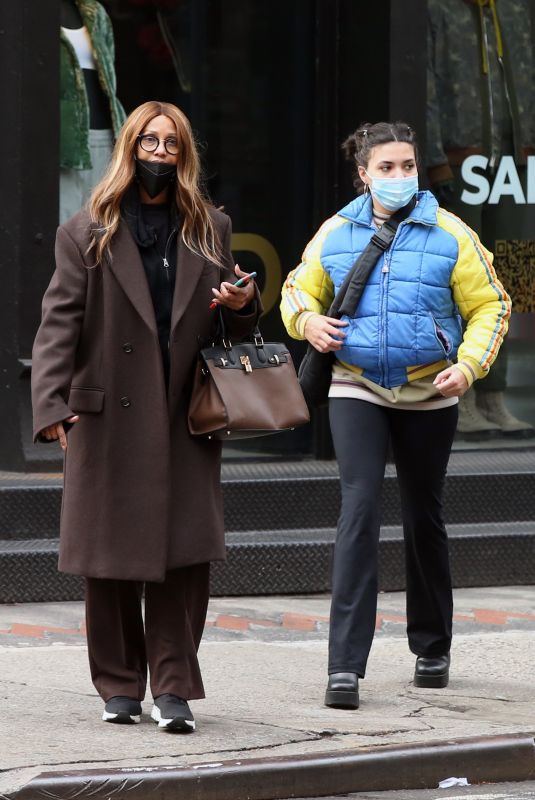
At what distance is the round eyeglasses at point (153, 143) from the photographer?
5.01 m

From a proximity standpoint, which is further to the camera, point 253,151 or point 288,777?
point 253,151

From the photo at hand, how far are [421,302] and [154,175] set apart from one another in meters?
1.06

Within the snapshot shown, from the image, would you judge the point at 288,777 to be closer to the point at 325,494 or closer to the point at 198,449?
the point at 198,449

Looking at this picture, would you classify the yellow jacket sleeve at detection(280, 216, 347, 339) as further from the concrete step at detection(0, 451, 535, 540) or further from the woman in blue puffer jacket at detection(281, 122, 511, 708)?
the concrete step at detection(0, 451, 535, 540)

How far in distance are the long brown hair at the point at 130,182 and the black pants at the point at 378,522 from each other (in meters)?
Result: 0.92

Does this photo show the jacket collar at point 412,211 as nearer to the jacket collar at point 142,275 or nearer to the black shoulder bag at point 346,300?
the black shoulder bag at point 346,300

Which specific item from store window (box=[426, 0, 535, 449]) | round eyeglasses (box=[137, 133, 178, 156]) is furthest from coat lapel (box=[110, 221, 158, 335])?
store window (box=[426, 0, 535, 449])

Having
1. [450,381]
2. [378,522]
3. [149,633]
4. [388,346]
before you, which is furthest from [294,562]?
[149,633]

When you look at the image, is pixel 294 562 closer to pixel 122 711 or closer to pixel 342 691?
pixel 342 691

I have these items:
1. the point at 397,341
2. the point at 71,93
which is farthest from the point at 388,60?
the point at 397,341

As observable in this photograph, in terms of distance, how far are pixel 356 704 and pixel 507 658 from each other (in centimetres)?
113

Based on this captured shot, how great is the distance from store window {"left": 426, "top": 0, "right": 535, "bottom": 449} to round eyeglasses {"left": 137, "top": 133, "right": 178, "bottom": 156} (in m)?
4.34

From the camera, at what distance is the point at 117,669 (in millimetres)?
5137

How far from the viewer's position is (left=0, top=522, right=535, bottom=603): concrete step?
286 inches
